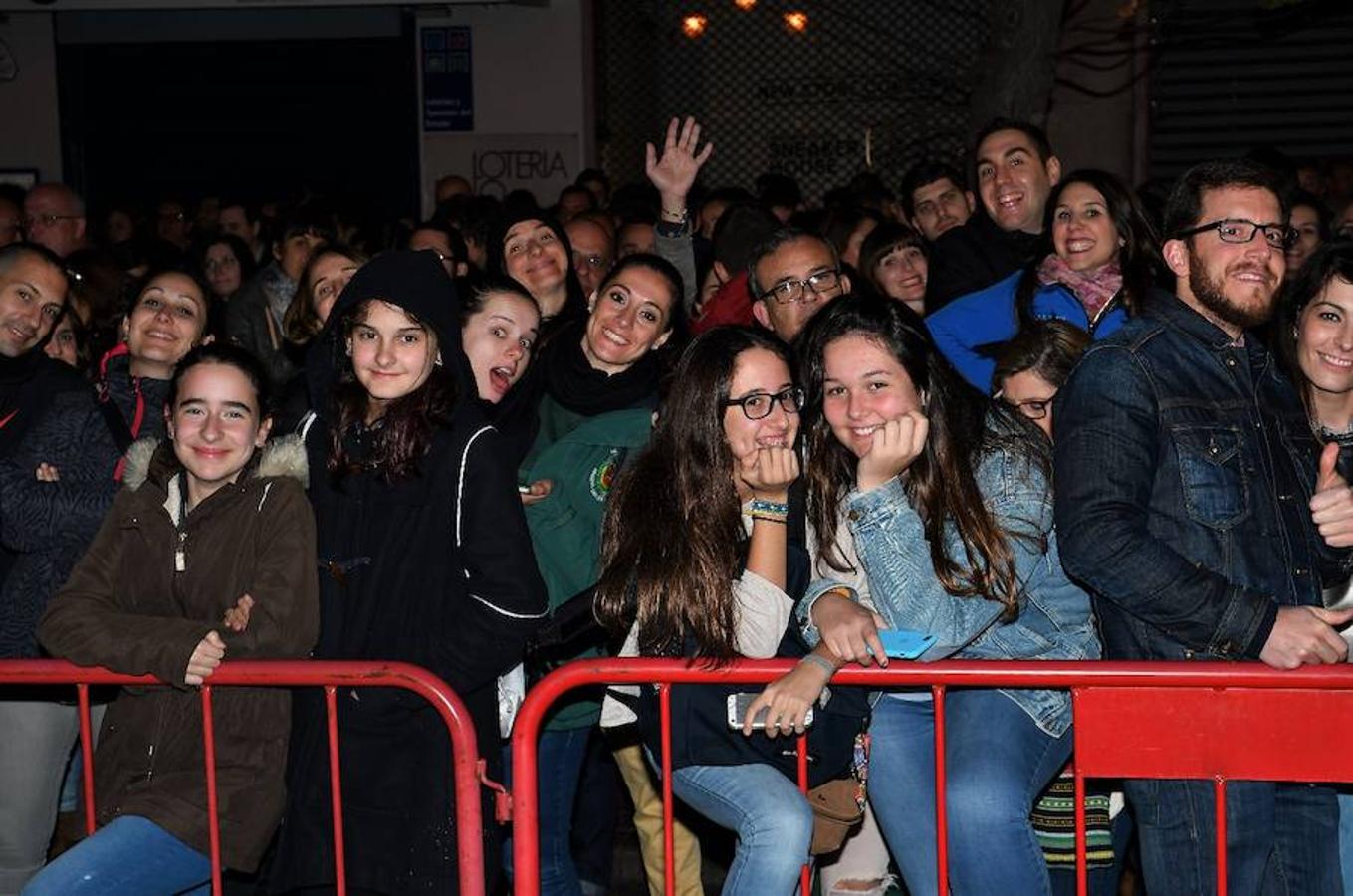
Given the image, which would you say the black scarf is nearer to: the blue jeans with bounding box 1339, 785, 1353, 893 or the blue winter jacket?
the blue winter jacket

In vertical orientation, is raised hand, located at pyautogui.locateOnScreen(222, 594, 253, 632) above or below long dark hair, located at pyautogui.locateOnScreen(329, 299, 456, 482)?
below

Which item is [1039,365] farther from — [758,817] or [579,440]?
[758,817]

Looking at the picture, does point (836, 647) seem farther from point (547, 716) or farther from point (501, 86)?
point (501, 86)

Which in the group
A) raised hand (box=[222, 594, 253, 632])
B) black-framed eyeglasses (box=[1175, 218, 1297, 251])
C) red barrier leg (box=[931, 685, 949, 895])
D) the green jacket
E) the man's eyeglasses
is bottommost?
red barrier leg (box=[931, 685, 949, 895])

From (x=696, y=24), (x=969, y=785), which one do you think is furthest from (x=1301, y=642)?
(x=696, y=24)

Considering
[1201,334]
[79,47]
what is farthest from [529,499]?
[79,47]

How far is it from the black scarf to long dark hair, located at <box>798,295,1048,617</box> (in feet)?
2.77

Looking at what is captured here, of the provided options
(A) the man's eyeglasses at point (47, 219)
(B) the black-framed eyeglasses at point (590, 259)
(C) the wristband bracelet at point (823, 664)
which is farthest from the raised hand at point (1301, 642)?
(A) the man's eyeglasses at point (47, 219)

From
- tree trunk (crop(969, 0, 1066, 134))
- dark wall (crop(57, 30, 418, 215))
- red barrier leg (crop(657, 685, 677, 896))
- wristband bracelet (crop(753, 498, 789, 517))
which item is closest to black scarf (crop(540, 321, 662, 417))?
wristband bracelet (crop(753, 498, 789, 517))

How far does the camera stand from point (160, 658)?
→ 4367 mm

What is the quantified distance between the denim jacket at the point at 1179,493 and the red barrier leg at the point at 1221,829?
31 centimetres

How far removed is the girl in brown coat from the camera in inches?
172

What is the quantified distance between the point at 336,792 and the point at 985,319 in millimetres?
3130

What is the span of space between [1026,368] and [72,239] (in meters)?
6.54
